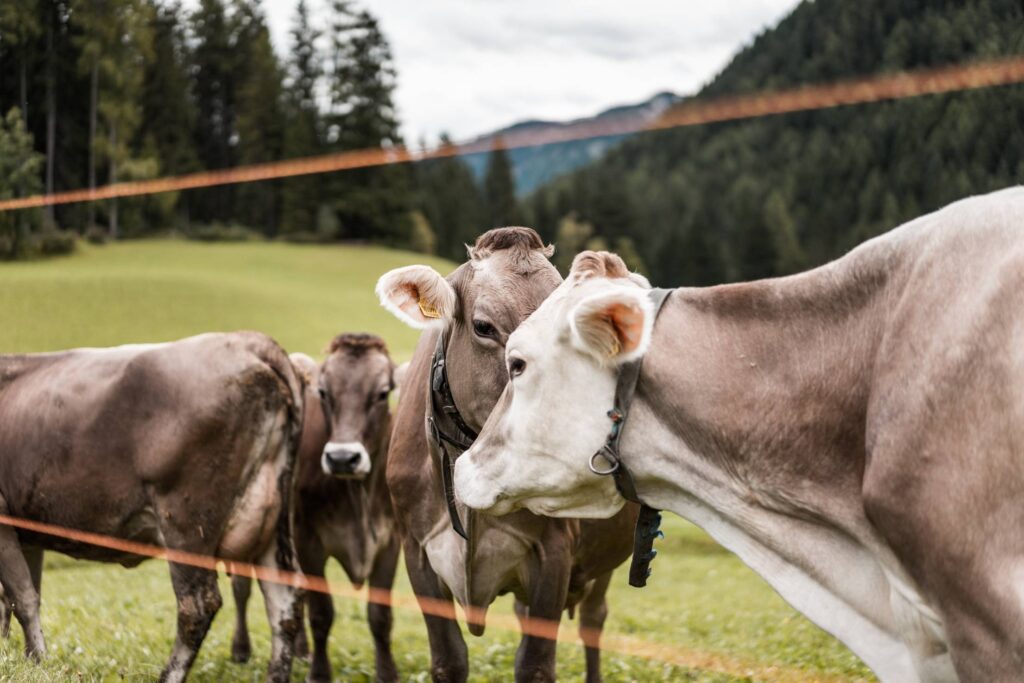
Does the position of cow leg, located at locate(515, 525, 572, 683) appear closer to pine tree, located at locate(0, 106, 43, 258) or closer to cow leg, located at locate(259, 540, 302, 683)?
cow leg, located at locate(259, 540, 302, 683)

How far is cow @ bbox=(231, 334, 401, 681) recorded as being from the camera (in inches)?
334

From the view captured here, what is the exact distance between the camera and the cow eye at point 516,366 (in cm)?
390

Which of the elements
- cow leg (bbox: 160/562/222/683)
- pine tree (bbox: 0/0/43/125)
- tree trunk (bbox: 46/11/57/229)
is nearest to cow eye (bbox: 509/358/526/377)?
cow leg (bbox: 160/562/222/683)

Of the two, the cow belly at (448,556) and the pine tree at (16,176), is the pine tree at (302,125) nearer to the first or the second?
the pine tree at (16,176)

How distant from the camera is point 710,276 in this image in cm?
7262

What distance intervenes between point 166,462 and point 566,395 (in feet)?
13.6

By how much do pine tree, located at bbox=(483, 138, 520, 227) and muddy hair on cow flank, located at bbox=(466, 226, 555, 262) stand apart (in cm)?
6195

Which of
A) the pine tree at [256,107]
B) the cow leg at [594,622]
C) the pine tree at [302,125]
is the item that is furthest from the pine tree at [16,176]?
the pine tree at [302,125]

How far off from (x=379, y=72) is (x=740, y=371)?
156 ft

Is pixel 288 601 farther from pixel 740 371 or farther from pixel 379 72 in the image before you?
pixel 379 72

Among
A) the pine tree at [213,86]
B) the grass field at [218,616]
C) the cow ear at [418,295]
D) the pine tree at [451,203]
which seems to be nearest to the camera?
the cow ear at [418,295]

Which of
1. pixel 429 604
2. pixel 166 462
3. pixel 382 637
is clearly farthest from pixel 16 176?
pixel 429 604

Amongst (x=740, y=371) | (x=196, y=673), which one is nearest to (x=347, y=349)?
(x=196, y=673)

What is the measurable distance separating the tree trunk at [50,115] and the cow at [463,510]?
6.37m
